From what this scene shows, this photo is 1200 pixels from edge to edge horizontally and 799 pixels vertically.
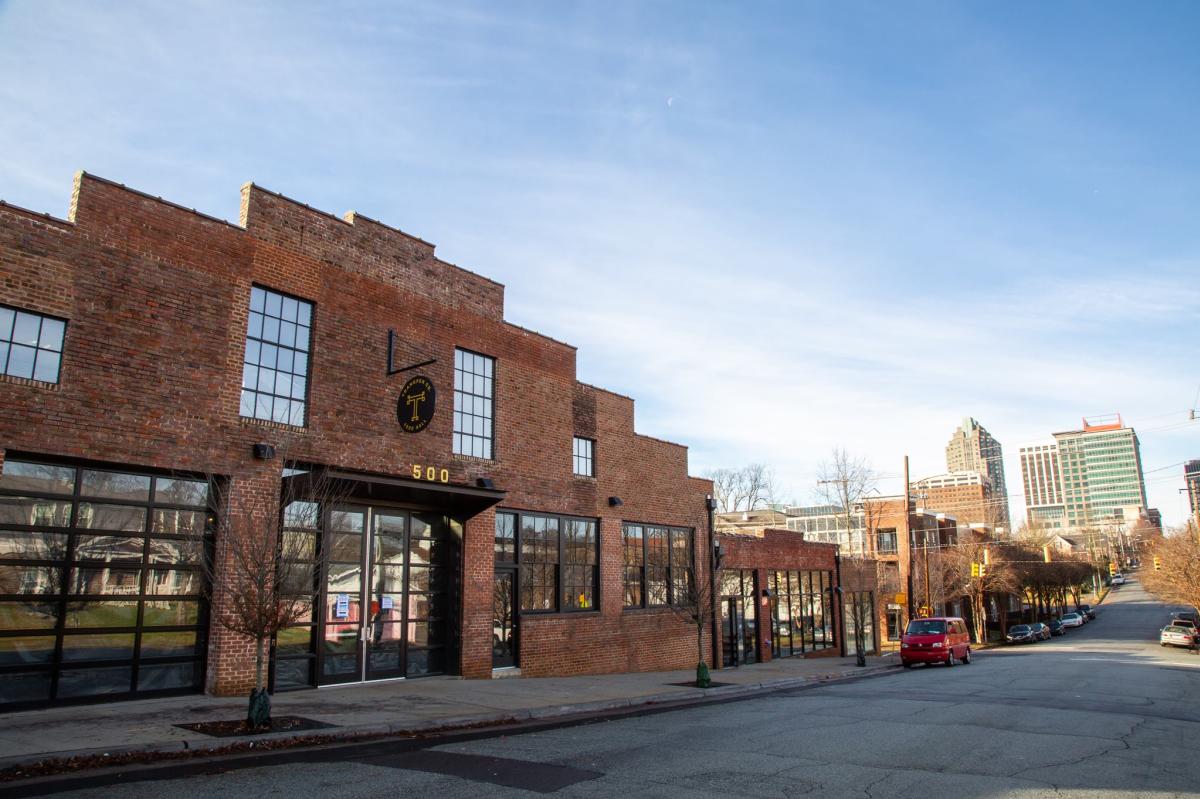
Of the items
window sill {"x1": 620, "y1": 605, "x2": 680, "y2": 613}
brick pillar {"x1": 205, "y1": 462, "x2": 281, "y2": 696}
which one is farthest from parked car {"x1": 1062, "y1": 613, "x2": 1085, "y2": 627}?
brick pillar {"x1": 205, "y1": 462, "x2": 281, "y2": 696}

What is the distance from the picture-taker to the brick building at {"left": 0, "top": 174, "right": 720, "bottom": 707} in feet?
41.1

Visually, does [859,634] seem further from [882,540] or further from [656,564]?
[882,540]

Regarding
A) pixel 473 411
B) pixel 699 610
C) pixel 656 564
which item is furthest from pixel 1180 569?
pixel 473 411

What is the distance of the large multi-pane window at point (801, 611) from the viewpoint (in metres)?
31.9

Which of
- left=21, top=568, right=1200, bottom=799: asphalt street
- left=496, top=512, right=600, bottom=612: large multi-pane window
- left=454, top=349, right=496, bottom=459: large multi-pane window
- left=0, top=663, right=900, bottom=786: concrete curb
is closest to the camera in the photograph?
left=21, top=568, right=1200, bottom=799: asphalt street

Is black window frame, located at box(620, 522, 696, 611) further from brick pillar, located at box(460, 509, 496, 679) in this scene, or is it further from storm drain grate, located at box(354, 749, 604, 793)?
storm drain grate, located at box(354, 749, 604, 793)

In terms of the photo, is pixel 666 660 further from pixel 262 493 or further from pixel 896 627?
pixel 896 627

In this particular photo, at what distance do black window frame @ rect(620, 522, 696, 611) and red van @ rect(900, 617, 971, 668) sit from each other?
10.1 meters

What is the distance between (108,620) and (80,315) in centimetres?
499

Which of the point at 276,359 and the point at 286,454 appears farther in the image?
the point at 276,359

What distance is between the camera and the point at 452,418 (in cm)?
1928

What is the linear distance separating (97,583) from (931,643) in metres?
27.8

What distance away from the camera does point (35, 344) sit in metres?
12.4

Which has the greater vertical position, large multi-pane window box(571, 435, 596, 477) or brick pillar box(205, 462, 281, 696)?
large multi-pane window box(571, 435, 596, 477)
